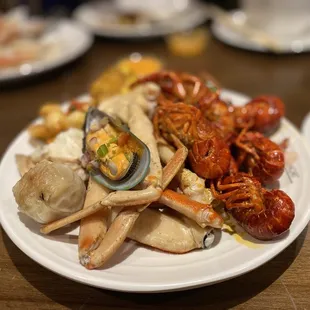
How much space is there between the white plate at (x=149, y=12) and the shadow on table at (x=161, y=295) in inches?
76.8

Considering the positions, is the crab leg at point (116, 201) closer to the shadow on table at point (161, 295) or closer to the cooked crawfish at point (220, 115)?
the shadow on table at point (161, 295)

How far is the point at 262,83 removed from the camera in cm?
226

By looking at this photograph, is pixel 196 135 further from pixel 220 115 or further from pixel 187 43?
pixel 187 43

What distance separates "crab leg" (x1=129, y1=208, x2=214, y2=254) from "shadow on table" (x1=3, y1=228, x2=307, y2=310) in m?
0.12

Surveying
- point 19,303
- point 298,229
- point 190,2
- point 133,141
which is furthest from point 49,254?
point 190,2

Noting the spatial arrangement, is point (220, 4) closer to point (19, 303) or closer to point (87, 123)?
point (87, 123)

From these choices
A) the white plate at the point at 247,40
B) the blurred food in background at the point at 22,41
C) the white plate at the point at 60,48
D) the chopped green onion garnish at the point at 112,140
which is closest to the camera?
the chopped green onion garnish at the point at 112,140

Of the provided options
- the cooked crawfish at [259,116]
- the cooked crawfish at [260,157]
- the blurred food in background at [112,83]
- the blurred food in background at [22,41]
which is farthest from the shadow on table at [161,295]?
the blurred food in background at [22,41]

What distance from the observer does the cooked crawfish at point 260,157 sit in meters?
1.27

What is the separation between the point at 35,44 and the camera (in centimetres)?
252

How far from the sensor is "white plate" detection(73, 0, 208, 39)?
9.08ft

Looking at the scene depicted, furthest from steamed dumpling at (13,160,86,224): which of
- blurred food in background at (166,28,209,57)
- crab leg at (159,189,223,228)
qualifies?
blurred food in background at (166,28,209,57)

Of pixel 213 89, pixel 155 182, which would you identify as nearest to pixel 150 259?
pixel 155 182

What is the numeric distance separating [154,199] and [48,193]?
275 millimetres
